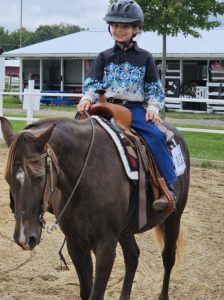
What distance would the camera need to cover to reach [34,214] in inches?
Result: 124

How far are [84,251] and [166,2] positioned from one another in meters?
13.8

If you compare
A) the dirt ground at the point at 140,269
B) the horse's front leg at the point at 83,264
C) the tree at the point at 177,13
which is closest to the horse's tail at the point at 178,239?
the dirt ground at the point at 140,269

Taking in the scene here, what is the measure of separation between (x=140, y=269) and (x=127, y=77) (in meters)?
2.12

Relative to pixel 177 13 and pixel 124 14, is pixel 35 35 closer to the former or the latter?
pixel 177 13

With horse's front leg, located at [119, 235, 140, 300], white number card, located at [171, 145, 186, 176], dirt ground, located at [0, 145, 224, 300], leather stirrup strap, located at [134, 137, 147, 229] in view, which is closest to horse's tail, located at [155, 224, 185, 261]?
dirt ground, located at [0, 145, 224, 300]

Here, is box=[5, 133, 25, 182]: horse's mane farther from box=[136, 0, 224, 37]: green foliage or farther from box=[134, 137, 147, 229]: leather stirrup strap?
box=[136, 0, 224, 37]: green foliage

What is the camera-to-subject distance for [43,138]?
312 centimetres

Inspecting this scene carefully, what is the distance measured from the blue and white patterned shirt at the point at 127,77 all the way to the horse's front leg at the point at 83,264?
3.76 feet

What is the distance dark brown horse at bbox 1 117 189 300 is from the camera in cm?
312

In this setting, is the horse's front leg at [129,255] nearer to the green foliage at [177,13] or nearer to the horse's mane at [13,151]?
the horse's mane at [13,151]

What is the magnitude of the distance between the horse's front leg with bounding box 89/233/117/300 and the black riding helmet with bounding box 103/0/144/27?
1622 mm

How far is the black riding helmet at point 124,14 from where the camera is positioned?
14.0ft

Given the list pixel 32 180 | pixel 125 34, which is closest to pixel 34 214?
pixel 32 180

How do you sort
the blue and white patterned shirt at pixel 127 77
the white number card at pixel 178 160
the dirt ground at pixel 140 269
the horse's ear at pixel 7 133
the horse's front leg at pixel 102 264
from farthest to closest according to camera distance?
the dirt ground at pixel 140 269 → the white number card at pixel 178 160 → the blue and white patterned shirt at pixel 127 77 → the horse's front leg at pixel 102 264 → the horse's ear at pixel 7 133
